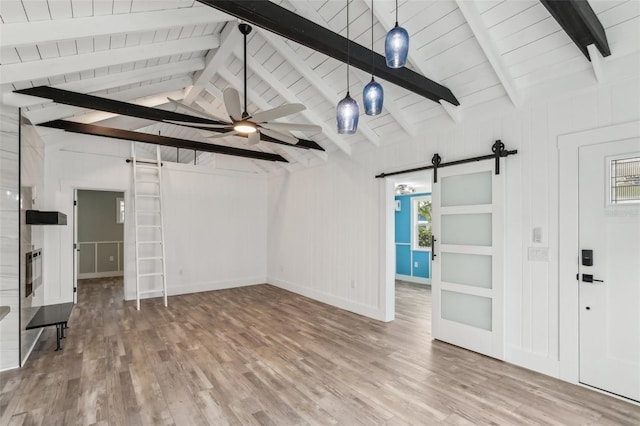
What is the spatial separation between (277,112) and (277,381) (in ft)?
8.09

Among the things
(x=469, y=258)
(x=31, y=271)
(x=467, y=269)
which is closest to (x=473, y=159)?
(x=469, y=258)

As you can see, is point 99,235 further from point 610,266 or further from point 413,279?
point 610,266

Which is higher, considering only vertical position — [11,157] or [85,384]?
[11,157]

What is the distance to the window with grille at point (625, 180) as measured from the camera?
2.59 metres

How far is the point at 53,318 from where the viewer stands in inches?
148

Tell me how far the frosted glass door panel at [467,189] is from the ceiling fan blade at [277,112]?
83.9 inches

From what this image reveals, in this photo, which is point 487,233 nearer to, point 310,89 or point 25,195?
point 310,89

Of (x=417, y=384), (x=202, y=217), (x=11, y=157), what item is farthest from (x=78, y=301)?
(x=417, y=384)

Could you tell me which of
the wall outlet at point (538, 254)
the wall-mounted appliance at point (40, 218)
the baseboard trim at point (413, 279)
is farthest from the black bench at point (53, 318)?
the baseboard trim at point (413, 279)

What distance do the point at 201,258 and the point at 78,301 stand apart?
90.2 inches

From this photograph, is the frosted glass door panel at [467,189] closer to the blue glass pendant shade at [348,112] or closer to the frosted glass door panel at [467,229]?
the frosted glass door panel at [467,229]

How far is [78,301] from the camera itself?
236 inches

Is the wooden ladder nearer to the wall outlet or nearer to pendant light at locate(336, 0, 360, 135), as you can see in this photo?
pendant light at locate(336, 0, 360, 135)

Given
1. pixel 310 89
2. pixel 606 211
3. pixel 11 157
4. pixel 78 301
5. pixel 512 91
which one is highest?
pixel 310 89
